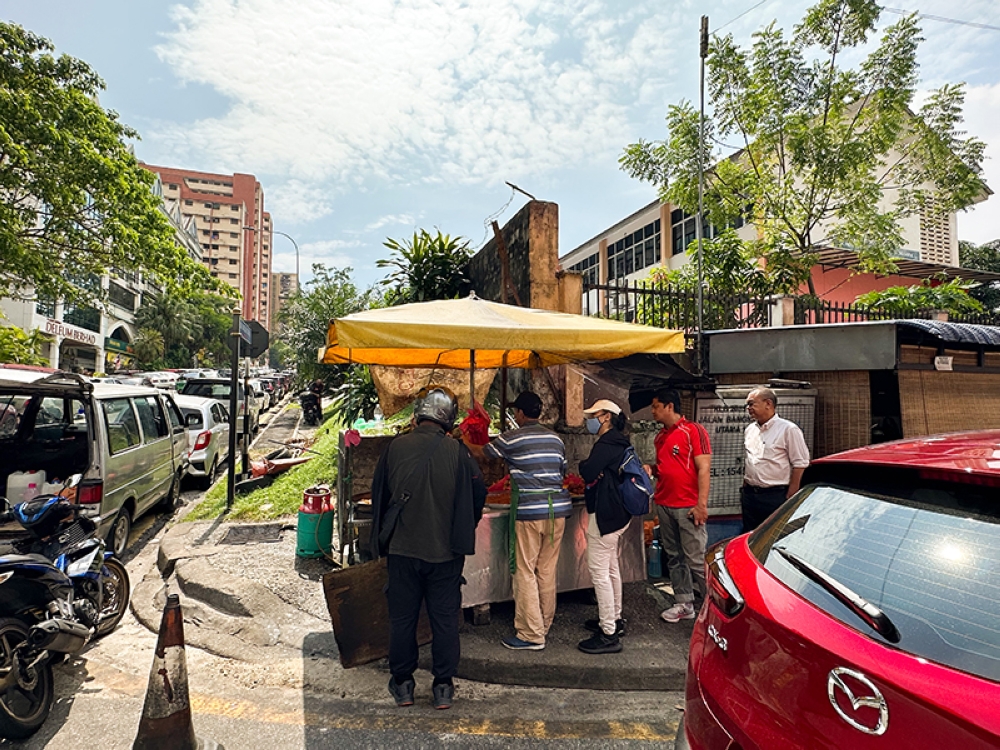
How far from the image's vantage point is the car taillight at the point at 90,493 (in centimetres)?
498

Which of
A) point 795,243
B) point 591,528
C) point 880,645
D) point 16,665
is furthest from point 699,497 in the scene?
point 795,243

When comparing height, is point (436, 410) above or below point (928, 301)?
below

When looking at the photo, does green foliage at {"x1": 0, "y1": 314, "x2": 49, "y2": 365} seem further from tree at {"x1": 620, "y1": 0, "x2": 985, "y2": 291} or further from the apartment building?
the apartment building

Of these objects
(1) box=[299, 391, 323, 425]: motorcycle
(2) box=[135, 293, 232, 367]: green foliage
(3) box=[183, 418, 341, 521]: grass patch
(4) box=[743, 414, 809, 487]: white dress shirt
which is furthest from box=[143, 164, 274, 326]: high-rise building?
(4) box=[743, 414, 809, 487]: white dress shirt

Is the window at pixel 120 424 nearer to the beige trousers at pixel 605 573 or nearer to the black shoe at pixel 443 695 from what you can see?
the black shoe at pixel 443 695

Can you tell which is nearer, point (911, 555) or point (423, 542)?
point (911, 555)

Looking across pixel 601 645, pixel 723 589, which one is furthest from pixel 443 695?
pixel 723 589

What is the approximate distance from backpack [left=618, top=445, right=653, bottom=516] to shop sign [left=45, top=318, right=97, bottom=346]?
37.4 m

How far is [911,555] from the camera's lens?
1.46 m

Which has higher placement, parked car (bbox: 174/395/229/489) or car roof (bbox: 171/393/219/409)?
car roof (bbox: 171/393/219/409)

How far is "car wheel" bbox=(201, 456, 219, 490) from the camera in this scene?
9.95 m

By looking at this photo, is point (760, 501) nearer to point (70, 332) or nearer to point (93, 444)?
point (93, 444)

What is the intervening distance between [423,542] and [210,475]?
27.9 ft

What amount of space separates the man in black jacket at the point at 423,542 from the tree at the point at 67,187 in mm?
9974
